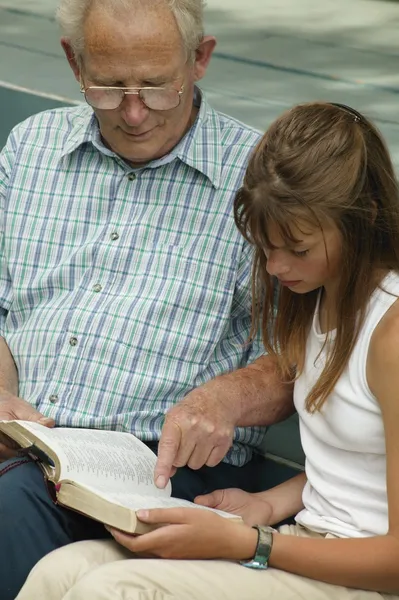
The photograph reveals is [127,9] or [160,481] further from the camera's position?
[127,9]

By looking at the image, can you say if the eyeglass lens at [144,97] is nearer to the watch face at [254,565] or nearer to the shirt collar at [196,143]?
the shirt collar at [196,143]

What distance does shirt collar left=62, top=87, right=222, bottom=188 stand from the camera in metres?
2.72

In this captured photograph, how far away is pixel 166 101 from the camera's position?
8.51 ft

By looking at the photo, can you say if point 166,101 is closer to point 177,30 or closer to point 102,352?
point 177,30

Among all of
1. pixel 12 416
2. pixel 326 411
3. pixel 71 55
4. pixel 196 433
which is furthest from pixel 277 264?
pixel 71 55

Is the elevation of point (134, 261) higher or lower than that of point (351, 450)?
higher

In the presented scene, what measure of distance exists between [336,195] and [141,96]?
67cm

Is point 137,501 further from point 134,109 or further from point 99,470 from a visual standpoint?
point 134,109

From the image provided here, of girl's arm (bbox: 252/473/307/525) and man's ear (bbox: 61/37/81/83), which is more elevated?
man's ear (bbox: 61/37/81/83)

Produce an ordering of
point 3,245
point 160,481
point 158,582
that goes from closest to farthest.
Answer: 1. point 158,582
2. point 160,481
3. point 3,245

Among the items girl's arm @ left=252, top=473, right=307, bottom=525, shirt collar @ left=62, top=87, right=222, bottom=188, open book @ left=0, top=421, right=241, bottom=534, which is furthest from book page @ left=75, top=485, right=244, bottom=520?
shirt collar @ left=62, top=87, right=222, bottom=188

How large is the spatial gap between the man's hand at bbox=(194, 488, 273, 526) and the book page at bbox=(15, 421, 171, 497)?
161mm

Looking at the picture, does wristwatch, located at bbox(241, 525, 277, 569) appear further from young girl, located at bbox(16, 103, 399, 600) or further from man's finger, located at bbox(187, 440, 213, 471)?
man's finger, located at bbox(187, 440, 213, 471)

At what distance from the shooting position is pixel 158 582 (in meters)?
2.01
